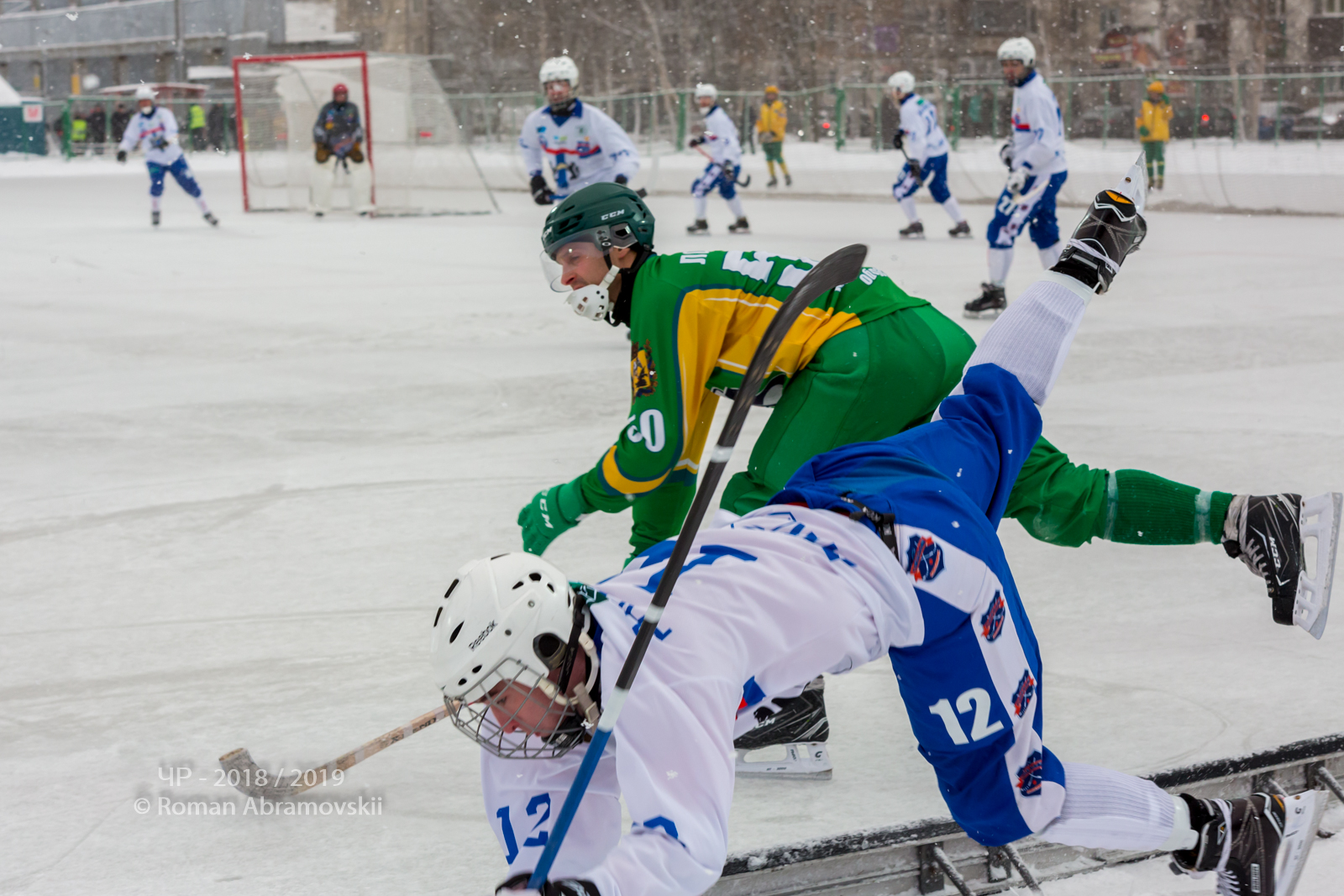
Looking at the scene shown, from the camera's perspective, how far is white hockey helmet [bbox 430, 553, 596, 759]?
Result: 5.32 ft

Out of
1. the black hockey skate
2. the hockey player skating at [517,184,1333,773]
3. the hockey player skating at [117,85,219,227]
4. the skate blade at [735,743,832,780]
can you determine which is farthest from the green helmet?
the hockey player skating at [117,85,219,227]

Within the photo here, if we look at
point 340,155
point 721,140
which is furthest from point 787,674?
point 340,155

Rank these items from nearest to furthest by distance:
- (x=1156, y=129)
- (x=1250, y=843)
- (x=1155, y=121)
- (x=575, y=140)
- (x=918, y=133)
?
(x=1250, y=843)
(x=575, y=140)
(x=918, y=133)
(x=1155, y=121)
(x=1156, y=129)

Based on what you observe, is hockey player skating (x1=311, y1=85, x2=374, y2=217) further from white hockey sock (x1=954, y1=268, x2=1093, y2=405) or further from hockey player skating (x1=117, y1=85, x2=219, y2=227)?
white hockey sock (x1=954, y1=268, x2=1093, y2=405)

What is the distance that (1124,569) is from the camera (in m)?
3.84

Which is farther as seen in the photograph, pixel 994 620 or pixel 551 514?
pixel 551 514

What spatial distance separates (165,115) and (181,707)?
47.2 feet

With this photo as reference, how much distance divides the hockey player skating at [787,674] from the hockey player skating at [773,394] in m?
0.54

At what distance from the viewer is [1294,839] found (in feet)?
6.75

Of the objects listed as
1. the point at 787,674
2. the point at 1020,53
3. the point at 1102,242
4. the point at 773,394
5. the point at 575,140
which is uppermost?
the point at 1020,53

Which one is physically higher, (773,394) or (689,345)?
(689,345)

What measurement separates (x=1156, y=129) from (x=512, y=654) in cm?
1737

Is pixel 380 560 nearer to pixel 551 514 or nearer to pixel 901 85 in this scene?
pixel 551 514

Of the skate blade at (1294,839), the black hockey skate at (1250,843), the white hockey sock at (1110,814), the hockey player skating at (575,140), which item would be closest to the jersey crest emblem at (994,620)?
the white hockey sock at (1110,814)
